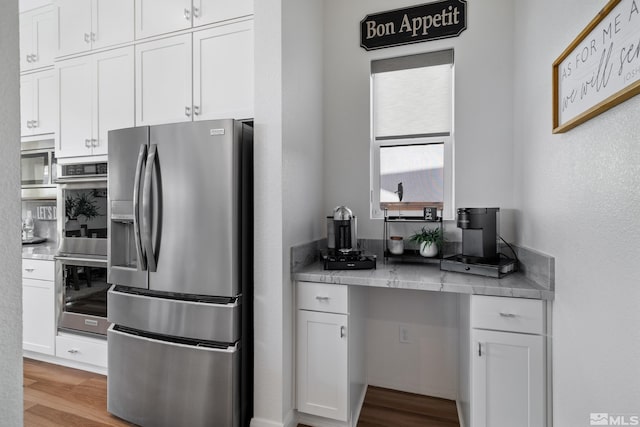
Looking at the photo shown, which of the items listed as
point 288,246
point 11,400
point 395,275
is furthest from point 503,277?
point 11,400

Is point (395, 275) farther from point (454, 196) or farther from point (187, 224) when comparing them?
point (187, 224)

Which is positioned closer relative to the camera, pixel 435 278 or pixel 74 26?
pixel 435 278

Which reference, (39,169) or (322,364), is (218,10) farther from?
(39,169)

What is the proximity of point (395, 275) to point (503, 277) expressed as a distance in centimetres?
57

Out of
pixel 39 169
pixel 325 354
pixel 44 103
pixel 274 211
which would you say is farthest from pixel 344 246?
pixel 39 169

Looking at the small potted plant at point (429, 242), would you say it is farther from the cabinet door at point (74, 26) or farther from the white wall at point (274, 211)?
the cabinet door at point (74, 26)

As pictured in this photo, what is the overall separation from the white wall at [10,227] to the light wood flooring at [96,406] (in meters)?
1.68

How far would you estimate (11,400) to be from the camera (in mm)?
692

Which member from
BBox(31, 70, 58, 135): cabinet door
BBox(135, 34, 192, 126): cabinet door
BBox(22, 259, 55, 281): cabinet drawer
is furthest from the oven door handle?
BBox(31, 70, 58, 135): cabinet door

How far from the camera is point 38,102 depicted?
9.43 ft

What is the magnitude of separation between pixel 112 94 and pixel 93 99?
22cm

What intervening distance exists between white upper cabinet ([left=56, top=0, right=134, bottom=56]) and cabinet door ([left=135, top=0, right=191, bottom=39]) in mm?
88

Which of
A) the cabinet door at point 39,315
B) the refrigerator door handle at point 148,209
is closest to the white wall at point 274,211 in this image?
the refrigerator door handle at point 148,209

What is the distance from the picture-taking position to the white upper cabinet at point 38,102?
2807 millimetres
